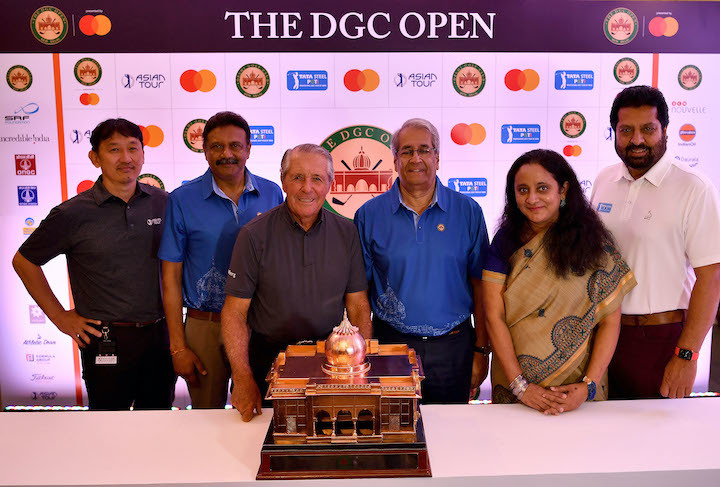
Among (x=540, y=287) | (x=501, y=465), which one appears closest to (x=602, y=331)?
(x=540, y=287)

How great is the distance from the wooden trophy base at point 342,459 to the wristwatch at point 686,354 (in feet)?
4.61

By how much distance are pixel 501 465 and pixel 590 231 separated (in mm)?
986

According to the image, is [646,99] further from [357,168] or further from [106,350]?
[106,350]

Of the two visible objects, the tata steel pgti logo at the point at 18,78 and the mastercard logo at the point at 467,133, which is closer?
the tata steel pgti logo at the point at 18,78

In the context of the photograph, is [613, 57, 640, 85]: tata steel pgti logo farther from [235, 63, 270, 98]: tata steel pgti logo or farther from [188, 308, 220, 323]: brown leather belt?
[188, 308, 220, 323]: brown leather belt

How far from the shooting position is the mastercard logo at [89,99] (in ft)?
11.3

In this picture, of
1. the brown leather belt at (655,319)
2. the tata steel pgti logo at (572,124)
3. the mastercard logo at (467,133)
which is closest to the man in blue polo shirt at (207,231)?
the mastercard logo at (467,133)

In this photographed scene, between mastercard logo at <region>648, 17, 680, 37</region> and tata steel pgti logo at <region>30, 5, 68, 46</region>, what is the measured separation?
3739 mm

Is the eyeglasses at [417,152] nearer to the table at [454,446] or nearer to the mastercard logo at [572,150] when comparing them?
the table at [454,446]

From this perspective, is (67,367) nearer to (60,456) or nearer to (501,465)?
(60,456)

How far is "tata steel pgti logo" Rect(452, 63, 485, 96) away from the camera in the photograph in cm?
351

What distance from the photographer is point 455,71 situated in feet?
11.5

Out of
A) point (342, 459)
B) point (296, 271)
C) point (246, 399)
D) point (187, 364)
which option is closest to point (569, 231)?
point (296, 271)

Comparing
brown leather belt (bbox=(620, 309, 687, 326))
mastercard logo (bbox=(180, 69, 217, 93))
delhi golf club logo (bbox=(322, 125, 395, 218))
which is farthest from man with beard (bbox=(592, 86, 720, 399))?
mastercard logo (bbox=(180, 69, 217, 93))
